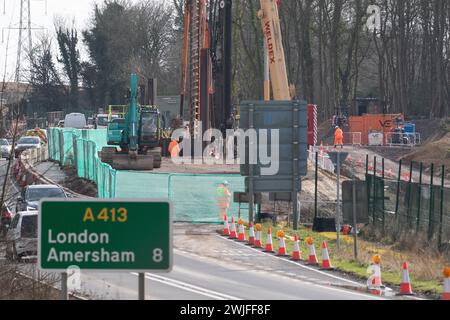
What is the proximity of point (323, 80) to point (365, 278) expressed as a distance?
74083 millimetres

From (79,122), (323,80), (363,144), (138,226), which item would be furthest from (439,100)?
(138,226)

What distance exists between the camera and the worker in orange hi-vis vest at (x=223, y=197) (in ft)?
113

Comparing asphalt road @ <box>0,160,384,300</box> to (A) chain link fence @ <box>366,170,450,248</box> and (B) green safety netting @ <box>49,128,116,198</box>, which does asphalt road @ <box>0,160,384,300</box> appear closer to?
(A) chain link fence @ <box>366,170,450,248</box>

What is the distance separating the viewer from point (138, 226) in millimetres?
9812

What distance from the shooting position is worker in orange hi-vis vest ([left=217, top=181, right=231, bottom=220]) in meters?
34.5

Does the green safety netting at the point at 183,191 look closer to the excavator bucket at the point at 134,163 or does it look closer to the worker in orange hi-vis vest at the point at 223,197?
the worker in orange hi-vis vest at the point at 223,197

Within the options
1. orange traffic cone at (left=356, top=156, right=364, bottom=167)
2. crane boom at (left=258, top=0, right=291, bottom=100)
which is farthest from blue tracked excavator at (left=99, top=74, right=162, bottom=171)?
orange traffic cone at (left=356, top=156, right=364, bottom=167)

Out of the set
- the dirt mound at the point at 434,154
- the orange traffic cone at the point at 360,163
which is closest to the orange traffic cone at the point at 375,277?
the dirt mound at the point at 434,154

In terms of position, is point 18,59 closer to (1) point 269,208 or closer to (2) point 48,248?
(2) point 48,248

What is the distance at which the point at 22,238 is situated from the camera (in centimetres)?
1917

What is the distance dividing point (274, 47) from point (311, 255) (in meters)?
18.3

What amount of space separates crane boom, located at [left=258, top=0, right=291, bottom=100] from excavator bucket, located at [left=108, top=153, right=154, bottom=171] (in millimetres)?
7247

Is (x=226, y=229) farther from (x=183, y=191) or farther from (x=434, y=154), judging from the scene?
(x=434, y=154)

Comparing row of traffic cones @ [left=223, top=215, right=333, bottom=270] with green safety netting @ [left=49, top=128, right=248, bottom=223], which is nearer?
row of traffic cones @ [left=223, top=215, right=333, bottom=270]
